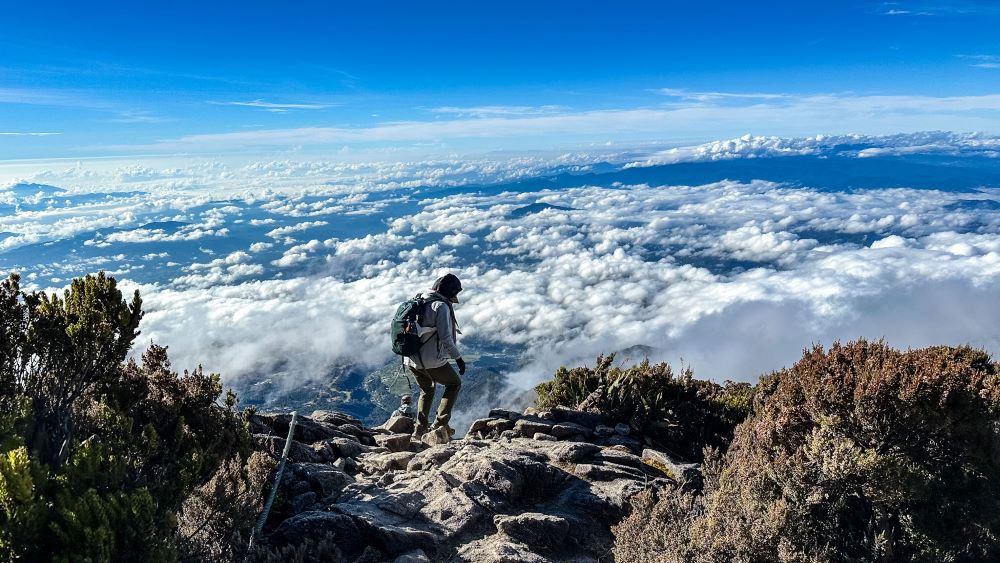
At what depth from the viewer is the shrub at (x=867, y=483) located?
3697mm

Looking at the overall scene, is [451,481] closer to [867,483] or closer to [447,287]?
[447,287]

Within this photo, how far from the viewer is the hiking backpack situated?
25.6 ft

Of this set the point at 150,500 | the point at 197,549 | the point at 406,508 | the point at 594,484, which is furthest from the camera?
the point at 594,484

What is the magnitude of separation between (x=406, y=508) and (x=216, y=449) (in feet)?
5.78

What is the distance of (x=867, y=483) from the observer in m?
3.84

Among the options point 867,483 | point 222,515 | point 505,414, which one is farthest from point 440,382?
point 867,483

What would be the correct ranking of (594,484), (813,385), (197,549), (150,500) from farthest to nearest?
1. (594,484)
2. (813,385)
3. (197,549)
4. (150,500)

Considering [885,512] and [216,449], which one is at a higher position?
[216,449]

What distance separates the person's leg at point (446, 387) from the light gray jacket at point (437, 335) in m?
0.25

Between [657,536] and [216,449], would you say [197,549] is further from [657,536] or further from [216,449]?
[657,536]

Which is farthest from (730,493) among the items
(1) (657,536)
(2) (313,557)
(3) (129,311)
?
(3) (129,311)

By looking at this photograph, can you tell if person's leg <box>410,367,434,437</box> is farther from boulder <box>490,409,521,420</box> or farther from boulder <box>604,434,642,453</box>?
boulder <box>604,434,642,453</box>

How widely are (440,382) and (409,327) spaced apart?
113 cm

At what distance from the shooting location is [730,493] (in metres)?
4.16
